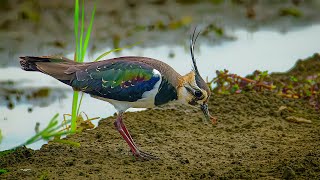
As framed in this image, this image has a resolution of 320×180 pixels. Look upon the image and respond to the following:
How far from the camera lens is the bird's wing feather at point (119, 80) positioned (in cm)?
777

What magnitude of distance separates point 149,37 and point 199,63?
1.00m

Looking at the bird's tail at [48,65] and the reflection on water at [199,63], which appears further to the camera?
the reflection on water at [199,63]

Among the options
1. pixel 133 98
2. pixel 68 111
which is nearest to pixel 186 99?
pixel 133 98

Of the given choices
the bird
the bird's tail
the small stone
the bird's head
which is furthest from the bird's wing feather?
the small stone

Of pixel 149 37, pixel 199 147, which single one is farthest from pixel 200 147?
pixel 149 37

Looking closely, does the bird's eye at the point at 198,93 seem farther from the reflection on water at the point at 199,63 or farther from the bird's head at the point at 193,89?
the reflection on water at the point at 199,63

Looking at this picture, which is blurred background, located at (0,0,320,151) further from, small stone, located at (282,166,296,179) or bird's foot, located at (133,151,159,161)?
small stone, located at (282,166,296,179)

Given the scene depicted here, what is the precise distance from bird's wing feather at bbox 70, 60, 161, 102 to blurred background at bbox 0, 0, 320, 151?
1425 mm

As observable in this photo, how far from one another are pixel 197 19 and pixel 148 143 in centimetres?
465

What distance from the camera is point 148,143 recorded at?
8.48 meters

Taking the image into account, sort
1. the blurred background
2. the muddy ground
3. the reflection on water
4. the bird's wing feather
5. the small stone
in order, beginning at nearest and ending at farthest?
1. the small stone
2. the muddy ground
3. the bird's wing feather
4. the reflection on water
5. the blurred background

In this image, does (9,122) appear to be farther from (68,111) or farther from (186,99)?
(186,99)

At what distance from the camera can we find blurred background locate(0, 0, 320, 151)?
9883 mm

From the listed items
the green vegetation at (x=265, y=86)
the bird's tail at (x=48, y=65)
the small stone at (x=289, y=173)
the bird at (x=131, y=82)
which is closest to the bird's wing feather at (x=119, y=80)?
the bird at (x=131, y=82)
